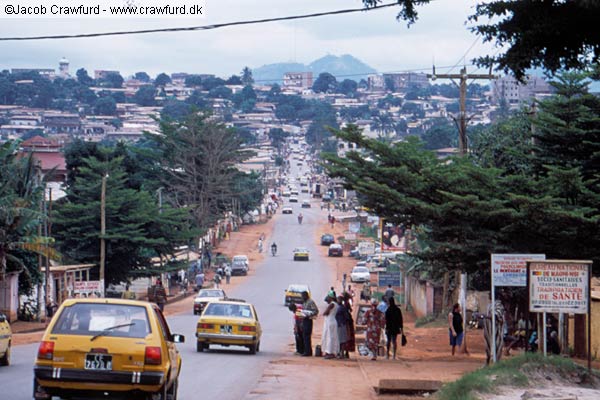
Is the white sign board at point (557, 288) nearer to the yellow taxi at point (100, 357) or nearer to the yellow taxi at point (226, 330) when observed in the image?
the yellow taxi at point (100, 357)

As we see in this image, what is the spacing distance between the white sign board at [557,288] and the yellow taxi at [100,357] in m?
8.19

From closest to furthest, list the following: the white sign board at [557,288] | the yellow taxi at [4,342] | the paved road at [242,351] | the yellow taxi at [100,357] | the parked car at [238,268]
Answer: the yellow taxi at [100,357] → the paved road at [242,351] → the white sign board at [557,288] → the yellow taxi at [4,342] → the parked car at [238,268]

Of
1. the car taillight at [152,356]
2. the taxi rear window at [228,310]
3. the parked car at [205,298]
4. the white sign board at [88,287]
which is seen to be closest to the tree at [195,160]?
the parked car at [205,298]

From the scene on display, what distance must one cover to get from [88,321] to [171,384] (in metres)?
1.61

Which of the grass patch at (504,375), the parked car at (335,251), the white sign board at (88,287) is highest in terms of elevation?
the grass patch at (504,375)

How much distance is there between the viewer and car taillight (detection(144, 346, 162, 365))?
13.4 m

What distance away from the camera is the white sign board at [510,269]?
21.6 metres

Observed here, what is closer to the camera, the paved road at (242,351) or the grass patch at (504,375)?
the grass patch at (504,375)

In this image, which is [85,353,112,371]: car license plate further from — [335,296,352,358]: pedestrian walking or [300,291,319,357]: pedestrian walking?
[300,291,319,357]: pedestrian walking

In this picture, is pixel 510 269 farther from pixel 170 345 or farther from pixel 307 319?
pixel 170 345

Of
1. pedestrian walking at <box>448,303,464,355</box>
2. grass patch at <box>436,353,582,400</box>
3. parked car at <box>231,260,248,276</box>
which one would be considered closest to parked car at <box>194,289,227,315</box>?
pedestrian walking at <box>448,303,464,355</box>

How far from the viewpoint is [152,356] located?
1342cm

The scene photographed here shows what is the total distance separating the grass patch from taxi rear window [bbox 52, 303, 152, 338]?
480 cm

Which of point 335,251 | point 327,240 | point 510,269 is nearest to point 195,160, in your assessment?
point 335,251
